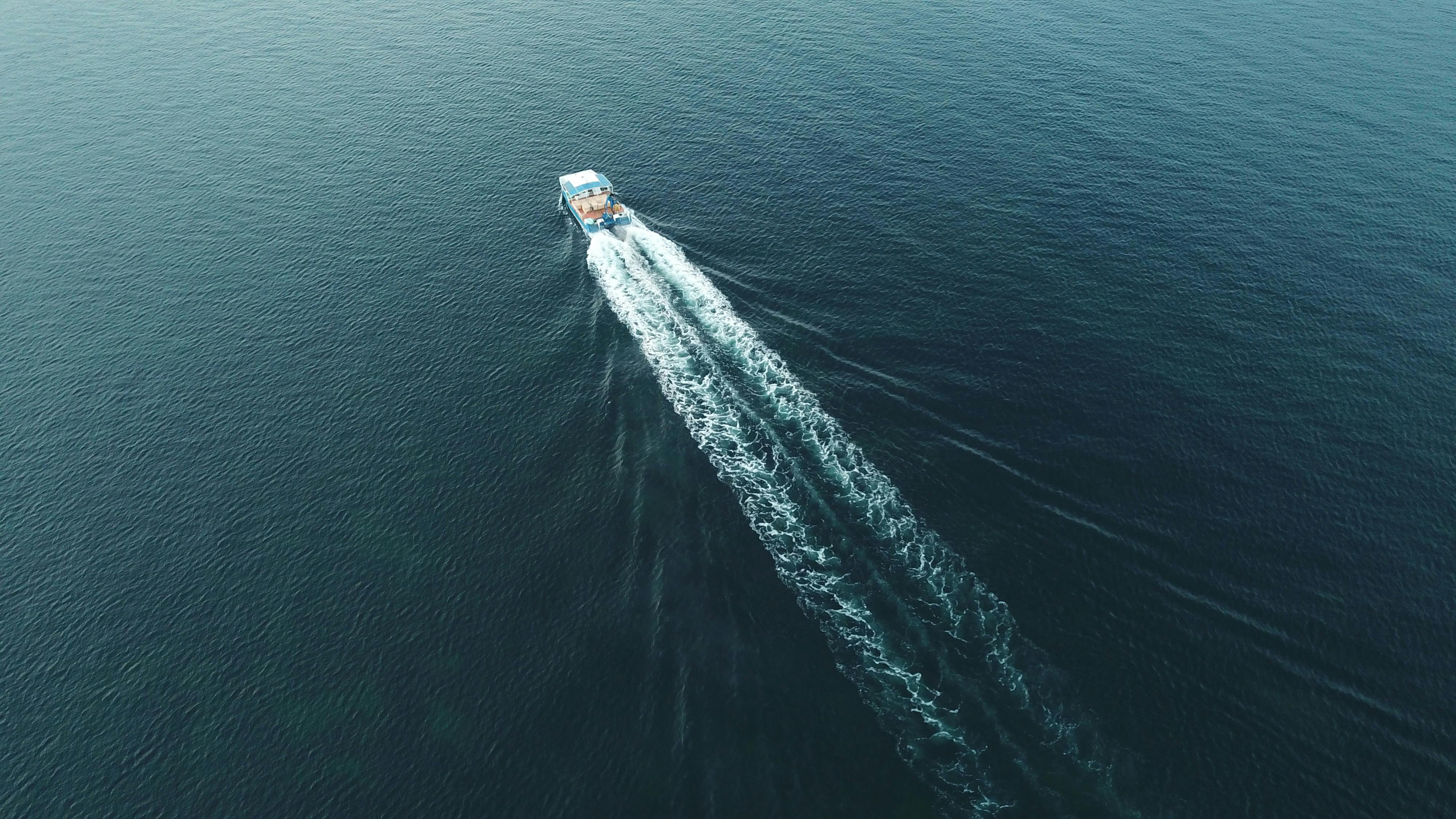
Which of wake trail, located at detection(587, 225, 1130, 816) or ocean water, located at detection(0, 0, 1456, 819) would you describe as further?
ocean water, located at detection(0, 0, 1456, 819)

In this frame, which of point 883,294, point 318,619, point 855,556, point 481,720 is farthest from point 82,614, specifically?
point 883,294

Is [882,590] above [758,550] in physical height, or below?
above

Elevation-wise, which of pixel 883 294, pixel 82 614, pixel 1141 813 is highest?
pixel 883 294

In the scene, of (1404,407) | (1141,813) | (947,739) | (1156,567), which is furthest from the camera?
(1404,407)

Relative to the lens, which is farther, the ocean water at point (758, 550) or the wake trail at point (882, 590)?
the ocean water at point (758, 550)

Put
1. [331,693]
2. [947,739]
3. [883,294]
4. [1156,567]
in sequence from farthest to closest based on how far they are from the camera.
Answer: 1. [883,294]
2. [1156,567]
3. [331,693]
4. [947,739]

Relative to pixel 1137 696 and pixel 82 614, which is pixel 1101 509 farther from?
pixel 82 614

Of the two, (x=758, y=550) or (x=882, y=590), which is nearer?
(x=882, y=590)

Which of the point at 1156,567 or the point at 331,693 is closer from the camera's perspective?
the point at 331,693
